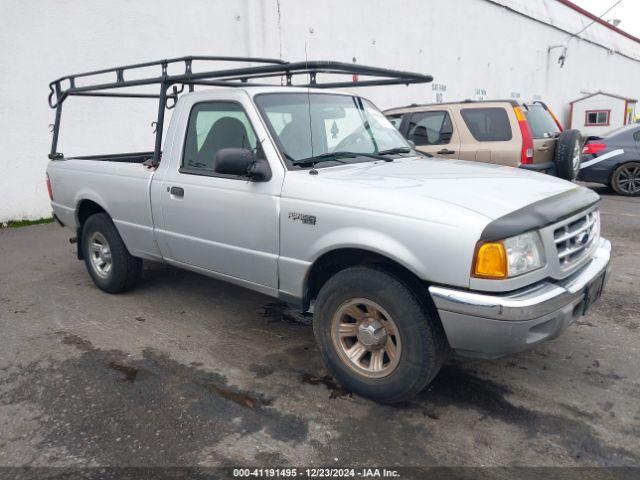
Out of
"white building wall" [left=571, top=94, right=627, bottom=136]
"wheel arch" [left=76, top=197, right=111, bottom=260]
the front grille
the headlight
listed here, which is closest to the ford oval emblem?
the front grille

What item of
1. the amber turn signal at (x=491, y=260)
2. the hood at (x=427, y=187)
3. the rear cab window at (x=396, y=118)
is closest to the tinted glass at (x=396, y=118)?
the rear cab window at (x=396, y=118)

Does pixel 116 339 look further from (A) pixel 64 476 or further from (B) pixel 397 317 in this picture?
(B) pixel 397 317

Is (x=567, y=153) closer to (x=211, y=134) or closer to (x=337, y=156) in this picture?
(x=337, y=156)

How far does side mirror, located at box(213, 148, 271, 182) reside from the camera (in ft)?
10.7

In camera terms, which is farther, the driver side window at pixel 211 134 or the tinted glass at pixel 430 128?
the tinted glass at pixel 430 128

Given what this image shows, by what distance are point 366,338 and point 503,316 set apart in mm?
827

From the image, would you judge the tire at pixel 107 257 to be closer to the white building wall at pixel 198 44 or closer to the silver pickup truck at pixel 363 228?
the silver pickup truck at pixel 363 228

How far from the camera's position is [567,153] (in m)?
8.05

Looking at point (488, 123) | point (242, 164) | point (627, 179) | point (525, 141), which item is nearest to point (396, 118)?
point (488, 123)

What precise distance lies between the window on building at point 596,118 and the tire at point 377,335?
76.3ft

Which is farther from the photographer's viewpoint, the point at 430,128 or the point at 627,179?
the point at 627,179

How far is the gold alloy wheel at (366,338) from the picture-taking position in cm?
300

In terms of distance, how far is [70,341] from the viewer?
4.08 metres

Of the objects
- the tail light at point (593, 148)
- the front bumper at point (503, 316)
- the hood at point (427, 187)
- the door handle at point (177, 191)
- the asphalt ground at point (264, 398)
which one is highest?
the hood at point (427, 187)
